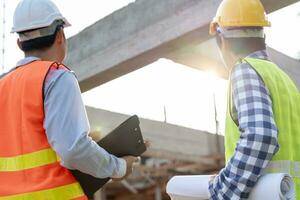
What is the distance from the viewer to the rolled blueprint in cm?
221

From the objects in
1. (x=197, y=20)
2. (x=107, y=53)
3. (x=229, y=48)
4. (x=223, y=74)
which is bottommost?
(x=223, y=74)

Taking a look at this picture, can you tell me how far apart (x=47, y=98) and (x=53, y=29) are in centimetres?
38

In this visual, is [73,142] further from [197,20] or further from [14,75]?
[197,20]

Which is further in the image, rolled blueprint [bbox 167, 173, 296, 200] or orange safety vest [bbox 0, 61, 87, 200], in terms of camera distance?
orange safety vest [bbox 0, 61, 87, 200]

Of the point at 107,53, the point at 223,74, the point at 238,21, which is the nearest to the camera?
the point at 238,21

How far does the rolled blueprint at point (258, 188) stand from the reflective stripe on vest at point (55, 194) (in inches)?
15.7

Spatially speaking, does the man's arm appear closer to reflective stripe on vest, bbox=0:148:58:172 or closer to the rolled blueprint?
reflective stripe on vest, bbox=0:148:58:172

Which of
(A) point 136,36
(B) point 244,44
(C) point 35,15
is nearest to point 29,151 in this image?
(C) point 35,15

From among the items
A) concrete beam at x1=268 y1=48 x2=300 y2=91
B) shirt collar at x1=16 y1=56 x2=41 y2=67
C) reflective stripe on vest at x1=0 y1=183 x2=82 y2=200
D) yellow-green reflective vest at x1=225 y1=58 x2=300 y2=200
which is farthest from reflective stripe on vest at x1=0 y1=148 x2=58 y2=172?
concrete beam at x1=268 y1=48 x2=300 y2=91

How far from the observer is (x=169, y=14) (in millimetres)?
4363

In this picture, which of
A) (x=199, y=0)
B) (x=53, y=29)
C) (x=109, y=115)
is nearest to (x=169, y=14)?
(x=199, y=0)

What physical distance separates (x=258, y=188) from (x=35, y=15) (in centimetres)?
124

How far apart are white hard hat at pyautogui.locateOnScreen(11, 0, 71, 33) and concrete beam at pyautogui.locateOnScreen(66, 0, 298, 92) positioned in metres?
1.58

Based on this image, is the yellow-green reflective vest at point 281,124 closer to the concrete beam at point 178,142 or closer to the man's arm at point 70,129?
the man's arm at point 70,129
